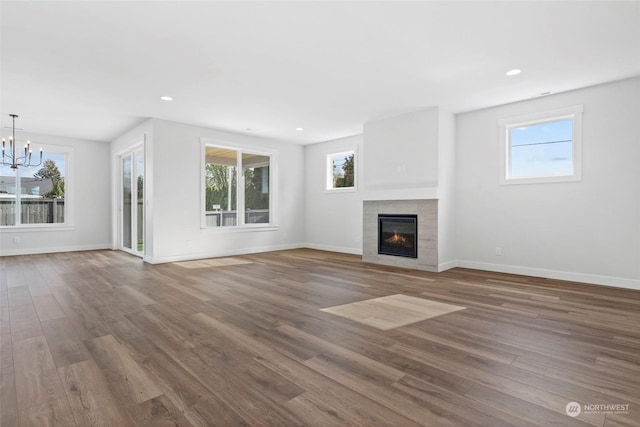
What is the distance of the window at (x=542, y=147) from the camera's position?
456 cm

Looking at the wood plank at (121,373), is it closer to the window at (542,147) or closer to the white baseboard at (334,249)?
the window at (542,147)

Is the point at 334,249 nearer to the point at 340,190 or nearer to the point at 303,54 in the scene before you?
the point at 340,190

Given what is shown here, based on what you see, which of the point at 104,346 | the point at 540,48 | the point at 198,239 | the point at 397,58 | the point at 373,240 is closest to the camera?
the point at 104,346

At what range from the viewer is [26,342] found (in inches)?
95.2

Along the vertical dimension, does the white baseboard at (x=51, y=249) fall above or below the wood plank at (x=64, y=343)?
above

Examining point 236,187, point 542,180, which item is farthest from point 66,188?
point 542,180

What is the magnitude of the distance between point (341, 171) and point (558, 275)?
15.3ft

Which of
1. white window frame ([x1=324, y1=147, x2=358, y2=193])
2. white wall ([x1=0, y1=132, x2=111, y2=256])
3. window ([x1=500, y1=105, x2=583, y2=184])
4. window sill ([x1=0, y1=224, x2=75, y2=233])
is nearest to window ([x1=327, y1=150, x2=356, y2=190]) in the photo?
white window frame ([x1=324, y1=147, x2=358, y2=193])

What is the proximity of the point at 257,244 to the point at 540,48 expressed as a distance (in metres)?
6.12

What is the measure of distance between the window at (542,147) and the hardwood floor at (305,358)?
5.62 feet

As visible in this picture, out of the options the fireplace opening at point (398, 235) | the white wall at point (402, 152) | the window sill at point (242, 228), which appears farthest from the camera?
the window sill at point (242, 228)

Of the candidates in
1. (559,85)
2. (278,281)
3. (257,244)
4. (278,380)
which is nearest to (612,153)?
(559,85)

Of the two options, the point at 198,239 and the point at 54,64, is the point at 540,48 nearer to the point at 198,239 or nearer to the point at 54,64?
the point at 54,64

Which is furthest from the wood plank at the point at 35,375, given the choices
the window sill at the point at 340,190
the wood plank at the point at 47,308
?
the window sill at the point at 340,190
